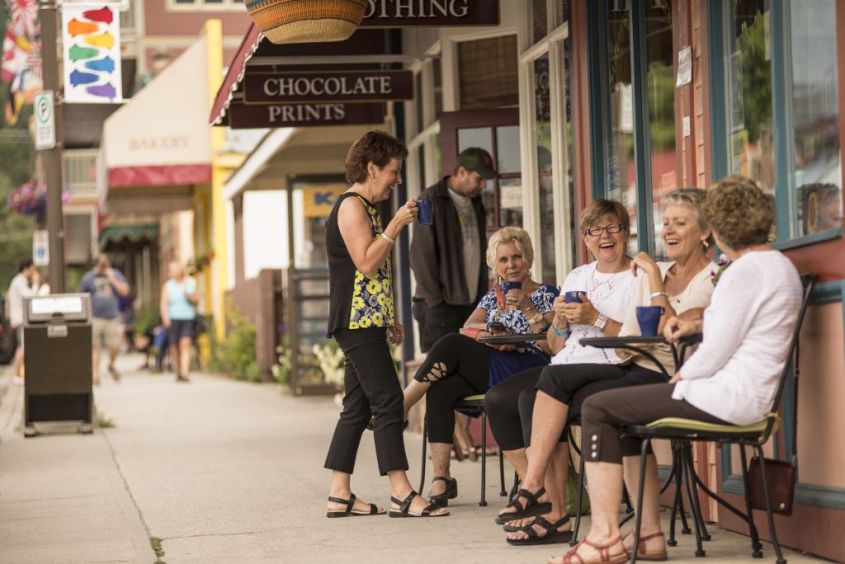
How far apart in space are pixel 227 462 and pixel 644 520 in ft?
17.4

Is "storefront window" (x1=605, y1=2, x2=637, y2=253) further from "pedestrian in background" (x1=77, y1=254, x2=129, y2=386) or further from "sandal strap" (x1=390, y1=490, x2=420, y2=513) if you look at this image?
"pedestrian in background" (x1=77, y1=254, x2=129, y2=386)

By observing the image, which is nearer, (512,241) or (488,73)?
(512,241)

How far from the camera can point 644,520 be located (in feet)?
19.8

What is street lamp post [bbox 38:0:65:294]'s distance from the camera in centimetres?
1395

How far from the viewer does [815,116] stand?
5.90 metres

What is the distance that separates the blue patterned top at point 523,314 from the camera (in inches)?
304

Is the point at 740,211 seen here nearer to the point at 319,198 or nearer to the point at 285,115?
the point at 285,115

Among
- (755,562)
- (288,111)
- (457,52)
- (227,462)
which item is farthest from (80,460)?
(755,562)

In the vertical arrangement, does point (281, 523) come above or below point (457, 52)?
below

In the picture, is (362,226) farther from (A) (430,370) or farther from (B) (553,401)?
(B) (553,401)

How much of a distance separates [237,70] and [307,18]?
2229 mm

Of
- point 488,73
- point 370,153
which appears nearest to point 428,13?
point 488,73

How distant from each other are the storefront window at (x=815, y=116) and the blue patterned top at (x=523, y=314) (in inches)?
75.7

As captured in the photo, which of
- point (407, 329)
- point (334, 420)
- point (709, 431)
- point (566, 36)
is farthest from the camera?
point (334, 420)
